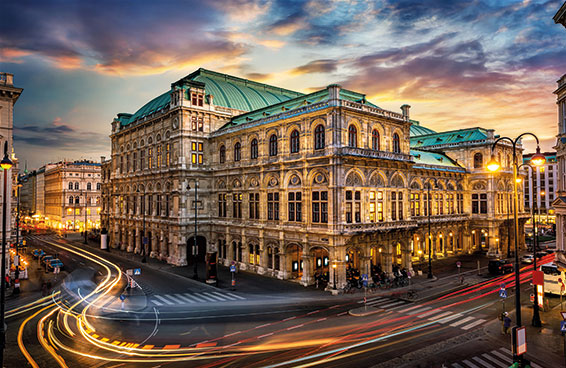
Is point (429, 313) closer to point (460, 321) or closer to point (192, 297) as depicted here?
point (460, 321)

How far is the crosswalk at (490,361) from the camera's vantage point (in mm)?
20109

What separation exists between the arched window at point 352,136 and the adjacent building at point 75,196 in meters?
93.5

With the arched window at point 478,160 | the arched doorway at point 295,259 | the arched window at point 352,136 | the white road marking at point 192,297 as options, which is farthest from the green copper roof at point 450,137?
Answer: the white road marking at point 192,297

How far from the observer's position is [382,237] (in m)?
42.6

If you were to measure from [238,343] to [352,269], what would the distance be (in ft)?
76.8

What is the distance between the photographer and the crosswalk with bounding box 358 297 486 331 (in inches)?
1090

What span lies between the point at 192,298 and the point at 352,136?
23.5 m

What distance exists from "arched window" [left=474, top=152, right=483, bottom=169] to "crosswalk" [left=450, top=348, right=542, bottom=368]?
161ft

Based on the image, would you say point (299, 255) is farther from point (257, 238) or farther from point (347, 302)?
point (347, 302)

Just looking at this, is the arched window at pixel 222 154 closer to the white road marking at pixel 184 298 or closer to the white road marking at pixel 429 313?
the white road marking at pixel 184 298

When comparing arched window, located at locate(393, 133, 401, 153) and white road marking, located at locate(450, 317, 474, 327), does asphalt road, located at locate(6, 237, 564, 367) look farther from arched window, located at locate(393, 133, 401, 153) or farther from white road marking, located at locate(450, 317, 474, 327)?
arched window, located at locate(393, 133, 401, 153)

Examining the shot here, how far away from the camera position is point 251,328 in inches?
1051

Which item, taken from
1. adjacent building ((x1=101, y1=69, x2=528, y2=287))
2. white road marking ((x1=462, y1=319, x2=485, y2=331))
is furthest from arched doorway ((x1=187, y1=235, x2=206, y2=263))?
white road marking ((x1=462, y1=319, x2=485, y2=331))

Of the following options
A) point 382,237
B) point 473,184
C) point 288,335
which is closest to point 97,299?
point 288,335
